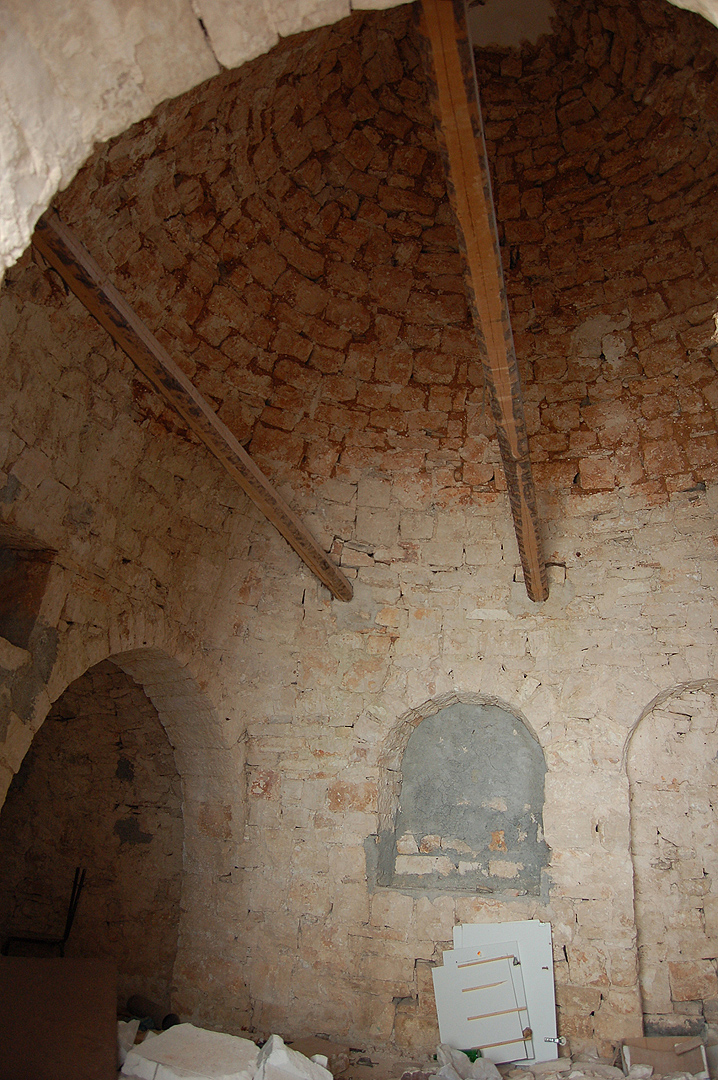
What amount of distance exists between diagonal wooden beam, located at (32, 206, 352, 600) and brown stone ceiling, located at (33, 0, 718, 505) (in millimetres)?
821

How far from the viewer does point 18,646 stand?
10.7ft

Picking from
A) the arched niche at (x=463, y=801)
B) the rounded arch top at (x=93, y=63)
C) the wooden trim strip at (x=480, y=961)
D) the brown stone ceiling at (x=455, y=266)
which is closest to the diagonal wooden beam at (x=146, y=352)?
the rounded arch top at (x=93, y=63)

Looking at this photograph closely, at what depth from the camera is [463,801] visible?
15.1 ft

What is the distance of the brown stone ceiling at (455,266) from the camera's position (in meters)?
4.27

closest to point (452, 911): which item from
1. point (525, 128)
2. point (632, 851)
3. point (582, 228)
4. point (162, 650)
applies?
point (632, 851)

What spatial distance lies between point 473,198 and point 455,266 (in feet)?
8.94

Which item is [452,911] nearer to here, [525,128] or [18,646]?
[18,646]

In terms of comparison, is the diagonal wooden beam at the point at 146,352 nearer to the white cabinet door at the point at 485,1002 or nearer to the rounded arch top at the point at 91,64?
the rounded arch top at the point at 91,64

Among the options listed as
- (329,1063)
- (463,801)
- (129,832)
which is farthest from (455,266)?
(329,1063)

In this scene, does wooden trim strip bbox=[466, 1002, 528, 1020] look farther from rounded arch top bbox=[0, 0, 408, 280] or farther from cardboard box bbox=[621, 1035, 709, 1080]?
rounded arch top bbox=[0, 0, 408, 280]

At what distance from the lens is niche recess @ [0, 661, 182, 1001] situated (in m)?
4.86

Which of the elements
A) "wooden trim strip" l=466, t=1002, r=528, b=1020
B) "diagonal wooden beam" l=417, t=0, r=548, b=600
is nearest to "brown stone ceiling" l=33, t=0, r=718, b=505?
"diagonal wooden beam" l=417, t=0, r=548, b=600

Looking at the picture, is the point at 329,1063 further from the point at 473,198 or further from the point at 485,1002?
the point at 473,198

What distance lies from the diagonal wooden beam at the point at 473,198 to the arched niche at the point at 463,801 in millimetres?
1870
